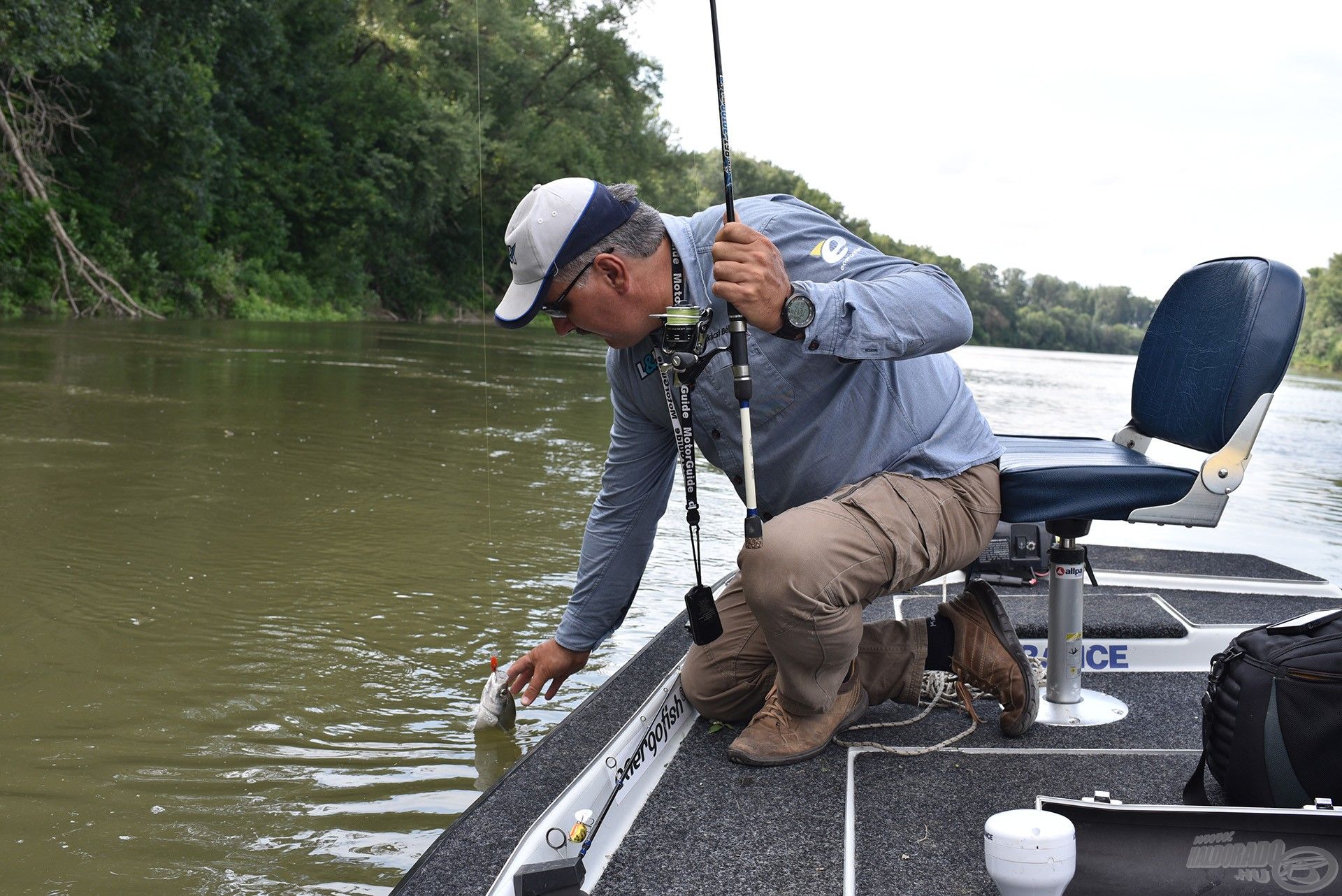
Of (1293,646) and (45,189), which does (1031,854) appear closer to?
(1293,646)

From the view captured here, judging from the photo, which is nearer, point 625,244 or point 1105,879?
point 1105,879

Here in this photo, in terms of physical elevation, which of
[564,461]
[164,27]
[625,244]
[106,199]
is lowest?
[564,461]

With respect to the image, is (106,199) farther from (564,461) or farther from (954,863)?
(954,863)

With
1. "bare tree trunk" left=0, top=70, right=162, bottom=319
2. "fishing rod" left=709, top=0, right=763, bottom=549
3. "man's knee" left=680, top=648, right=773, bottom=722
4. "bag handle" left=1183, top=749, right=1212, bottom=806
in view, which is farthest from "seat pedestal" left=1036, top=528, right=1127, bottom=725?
"bare tree trunk" left=0, top=70, right=162, bottom=319

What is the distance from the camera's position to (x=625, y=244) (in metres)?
2.32

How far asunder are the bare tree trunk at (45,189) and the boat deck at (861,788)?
17311 millimetres

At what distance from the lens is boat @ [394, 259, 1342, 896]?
199 cm

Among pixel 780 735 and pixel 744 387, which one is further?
pixel 780 735

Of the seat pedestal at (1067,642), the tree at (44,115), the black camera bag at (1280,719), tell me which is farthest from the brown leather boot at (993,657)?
the tree at (44,115)

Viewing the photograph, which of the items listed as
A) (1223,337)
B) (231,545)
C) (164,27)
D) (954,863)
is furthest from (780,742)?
(164,27)

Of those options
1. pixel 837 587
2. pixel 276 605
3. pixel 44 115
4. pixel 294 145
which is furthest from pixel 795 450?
pixel 294 145

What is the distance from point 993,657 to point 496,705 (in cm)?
122

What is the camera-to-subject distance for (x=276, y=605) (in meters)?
4.00

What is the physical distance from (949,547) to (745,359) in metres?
0.67
